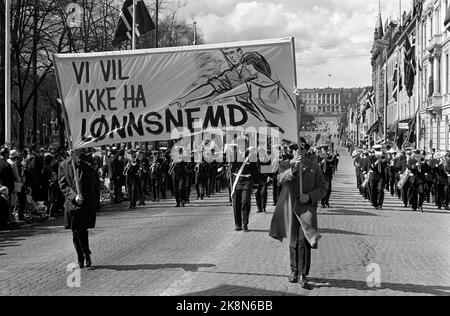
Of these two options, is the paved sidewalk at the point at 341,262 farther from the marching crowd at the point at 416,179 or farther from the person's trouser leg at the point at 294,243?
the marching crowd at the point at 416,179

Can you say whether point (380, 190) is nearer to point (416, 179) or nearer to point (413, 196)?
point (413, 196)

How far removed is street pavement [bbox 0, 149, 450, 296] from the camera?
8727 mm

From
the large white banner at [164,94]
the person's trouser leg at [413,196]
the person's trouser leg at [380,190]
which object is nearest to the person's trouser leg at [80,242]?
the large white banner at [164,94]

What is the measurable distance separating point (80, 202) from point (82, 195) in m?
0.18

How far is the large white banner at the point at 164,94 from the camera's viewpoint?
9602 millimetres

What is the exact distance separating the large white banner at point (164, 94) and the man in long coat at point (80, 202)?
2.50 feet

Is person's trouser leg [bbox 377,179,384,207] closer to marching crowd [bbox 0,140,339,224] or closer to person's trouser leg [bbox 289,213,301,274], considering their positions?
marching crowd [bbox 0,140,339,224]

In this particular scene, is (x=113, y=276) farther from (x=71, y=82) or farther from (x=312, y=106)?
(x=312, y=106)

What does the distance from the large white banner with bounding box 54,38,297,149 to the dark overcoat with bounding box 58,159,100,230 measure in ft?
Result: 2.57

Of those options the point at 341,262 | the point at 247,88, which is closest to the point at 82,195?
the point at 247,88

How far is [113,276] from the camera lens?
955 centimetres

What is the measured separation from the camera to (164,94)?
31.8 feet

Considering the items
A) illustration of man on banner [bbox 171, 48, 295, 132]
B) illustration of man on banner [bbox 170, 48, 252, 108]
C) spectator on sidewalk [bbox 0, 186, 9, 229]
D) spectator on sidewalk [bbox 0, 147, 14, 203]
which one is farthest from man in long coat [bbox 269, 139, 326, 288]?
spectator on sidewalk [bbox 0, 147, 14, 203]

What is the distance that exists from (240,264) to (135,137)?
247cm
